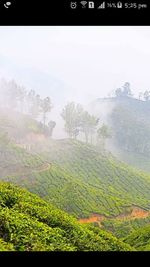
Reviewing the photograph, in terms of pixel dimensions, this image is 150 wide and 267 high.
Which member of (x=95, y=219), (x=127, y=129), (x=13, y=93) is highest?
(x=13, y=93)

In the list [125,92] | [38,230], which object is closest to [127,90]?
[125,92]

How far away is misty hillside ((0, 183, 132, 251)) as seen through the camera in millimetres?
6406

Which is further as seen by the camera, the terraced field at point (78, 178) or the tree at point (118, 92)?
the tree at point (118, 92)

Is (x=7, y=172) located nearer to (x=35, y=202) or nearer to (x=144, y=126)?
(x=35, y=202)

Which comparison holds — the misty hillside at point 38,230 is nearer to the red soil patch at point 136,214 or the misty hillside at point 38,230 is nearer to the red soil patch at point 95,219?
the red soil patch at point 95,219

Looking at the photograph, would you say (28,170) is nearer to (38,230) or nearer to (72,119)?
(72,119)

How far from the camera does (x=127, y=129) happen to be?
80625 millimetres

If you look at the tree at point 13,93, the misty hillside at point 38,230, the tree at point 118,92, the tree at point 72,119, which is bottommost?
the misty hillside at point 38,230

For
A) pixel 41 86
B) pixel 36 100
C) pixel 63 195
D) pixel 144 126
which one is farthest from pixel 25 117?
pixel 41 86
